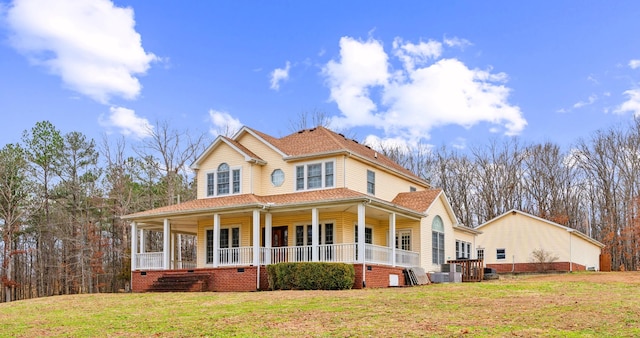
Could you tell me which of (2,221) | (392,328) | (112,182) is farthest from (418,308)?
(2,221)

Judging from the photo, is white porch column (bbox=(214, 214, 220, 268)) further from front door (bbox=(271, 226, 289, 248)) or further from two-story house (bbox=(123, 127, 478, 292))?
front door (bbox=(271, 226, 289, 248))

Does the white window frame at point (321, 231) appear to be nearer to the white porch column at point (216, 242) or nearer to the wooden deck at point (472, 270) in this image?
the white porch column at point (216, 242)

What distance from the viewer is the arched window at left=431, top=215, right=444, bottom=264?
1250 inches

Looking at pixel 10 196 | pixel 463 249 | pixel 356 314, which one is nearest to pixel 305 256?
pixel 356 314

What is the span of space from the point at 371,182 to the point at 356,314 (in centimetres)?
1542

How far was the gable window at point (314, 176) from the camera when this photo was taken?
2978 cm

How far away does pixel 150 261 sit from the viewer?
100 feet

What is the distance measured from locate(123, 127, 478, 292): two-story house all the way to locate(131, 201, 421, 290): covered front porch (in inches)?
1.8

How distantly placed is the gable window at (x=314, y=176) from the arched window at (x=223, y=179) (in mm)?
3455

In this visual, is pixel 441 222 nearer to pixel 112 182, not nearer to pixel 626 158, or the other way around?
pixel 112 182

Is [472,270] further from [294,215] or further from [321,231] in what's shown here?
[294,215]

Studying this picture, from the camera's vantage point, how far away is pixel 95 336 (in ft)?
48.3

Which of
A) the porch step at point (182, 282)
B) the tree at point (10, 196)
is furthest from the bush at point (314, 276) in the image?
the tree at point (10, 196)

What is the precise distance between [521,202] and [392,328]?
48.0m
